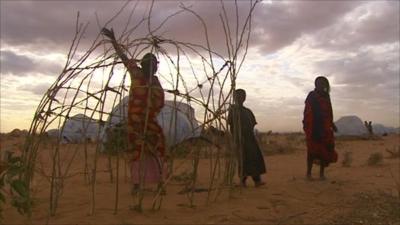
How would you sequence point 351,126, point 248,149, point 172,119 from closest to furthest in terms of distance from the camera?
point 172,119, point 248,149, point 351,126

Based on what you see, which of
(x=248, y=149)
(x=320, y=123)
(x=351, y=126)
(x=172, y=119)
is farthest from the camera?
(x=351, y=126)

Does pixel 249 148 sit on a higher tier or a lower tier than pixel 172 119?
lower

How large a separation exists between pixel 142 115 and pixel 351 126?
1948cm

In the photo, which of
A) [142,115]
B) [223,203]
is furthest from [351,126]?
[142,115]

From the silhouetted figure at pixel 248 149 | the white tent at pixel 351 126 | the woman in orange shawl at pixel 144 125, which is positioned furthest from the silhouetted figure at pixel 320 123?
the white tent at pixel 351 126

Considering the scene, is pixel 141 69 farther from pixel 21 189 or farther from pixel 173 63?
pixel 21 189

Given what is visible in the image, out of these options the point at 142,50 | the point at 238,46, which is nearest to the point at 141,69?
the point at 142,50

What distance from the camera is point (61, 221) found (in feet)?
15.0

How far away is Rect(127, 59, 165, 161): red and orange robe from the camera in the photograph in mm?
5320

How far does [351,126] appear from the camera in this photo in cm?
2341

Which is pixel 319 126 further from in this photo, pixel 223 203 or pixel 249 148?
pixel 223 203

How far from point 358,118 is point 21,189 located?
70.7 ft

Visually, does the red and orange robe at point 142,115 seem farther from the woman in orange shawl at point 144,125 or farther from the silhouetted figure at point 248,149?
the silhouetted figure at point 248,149

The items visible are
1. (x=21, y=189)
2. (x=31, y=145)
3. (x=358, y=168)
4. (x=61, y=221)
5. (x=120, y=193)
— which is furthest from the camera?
(x=358, y=168)
